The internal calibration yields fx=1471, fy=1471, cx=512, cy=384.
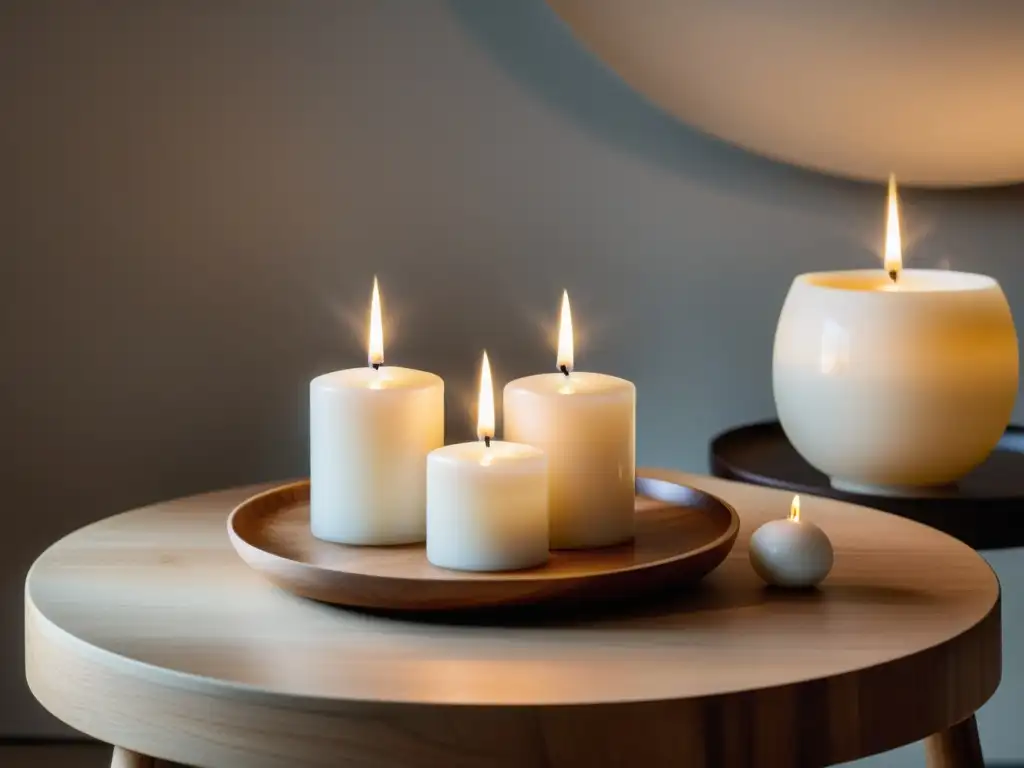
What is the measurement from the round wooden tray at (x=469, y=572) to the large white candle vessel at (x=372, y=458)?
13 millimetres

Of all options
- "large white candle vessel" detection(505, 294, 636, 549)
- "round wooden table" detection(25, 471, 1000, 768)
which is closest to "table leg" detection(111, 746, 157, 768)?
"round wooden table" detection(25, 471, 1000, 768)

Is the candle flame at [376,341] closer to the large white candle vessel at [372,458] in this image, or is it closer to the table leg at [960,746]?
the large white candle vessel at [372,458]

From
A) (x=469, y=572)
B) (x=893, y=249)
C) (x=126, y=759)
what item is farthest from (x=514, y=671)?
(x=893, y=249)

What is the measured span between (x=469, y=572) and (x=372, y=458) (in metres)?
0.09

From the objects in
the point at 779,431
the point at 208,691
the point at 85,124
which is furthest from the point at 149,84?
the point at 208,691

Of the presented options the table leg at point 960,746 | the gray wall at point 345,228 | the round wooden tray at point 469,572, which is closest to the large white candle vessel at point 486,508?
the round wooden tray at point 469,572

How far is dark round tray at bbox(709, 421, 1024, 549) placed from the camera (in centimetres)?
92

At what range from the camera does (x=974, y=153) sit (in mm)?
1140

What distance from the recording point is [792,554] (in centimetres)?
72

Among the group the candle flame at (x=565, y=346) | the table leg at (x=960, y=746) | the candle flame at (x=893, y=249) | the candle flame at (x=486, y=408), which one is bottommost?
the table leg at (x=960, y=746)

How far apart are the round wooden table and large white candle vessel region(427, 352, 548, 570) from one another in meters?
0.04

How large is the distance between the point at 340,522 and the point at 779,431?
1.63 feet

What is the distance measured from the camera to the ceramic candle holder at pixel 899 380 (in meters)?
0.94

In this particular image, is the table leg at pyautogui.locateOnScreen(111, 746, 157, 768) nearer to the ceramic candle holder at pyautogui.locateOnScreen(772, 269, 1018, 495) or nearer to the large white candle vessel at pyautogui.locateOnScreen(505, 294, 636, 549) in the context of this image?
the large white candle vessel at pyautogui.locateOnScreen(505, 294, 636, 549)
